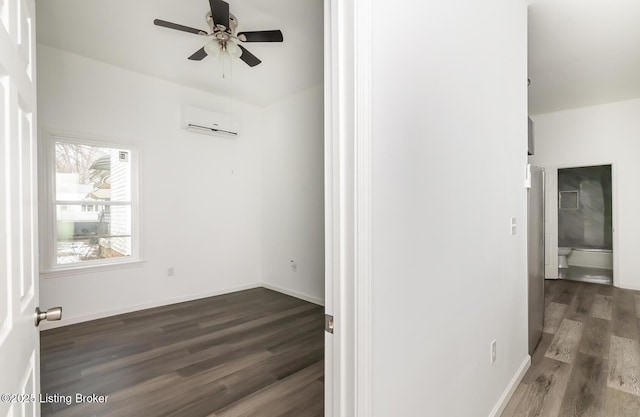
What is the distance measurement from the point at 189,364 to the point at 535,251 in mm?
3208

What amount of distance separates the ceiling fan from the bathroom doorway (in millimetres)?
6744

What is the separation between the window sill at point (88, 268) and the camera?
124 inches

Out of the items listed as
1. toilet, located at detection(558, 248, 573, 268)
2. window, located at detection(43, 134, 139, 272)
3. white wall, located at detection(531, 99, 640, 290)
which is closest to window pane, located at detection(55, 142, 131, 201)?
window, located at detection(43, 134, 139, 272)

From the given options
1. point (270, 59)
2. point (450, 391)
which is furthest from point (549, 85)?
point (450, 391)

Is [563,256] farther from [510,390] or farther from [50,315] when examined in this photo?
[50,315]

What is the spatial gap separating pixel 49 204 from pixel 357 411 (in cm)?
382

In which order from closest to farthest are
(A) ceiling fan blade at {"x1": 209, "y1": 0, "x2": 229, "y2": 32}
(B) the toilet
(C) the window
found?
(A) ceiling fan blade at {"x1": 209, "y1": 0, "x2": 229, "y2": 32}, (C) the window, (B) the toilet

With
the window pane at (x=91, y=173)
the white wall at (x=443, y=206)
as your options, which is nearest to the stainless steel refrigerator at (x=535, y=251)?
the white wall at (x=443, y=206)

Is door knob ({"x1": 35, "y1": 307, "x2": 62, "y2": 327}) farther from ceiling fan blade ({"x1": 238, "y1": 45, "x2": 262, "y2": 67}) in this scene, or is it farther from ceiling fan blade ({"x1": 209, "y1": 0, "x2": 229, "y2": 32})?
ceiling fan blade ({"x1": 238, "y1": 45, "x2": 262, "y2": 67})

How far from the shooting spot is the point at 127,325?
3281mm

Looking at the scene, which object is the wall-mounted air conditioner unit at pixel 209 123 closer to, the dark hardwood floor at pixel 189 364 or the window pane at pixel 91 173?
the window pane at pixel 91 173

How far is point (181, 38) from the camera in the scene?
2.96 m

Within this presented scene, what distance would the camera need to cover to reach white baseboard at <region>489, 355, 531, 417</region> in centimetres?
184

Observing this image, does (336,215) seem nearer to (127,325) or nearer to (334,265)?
(334,265)
